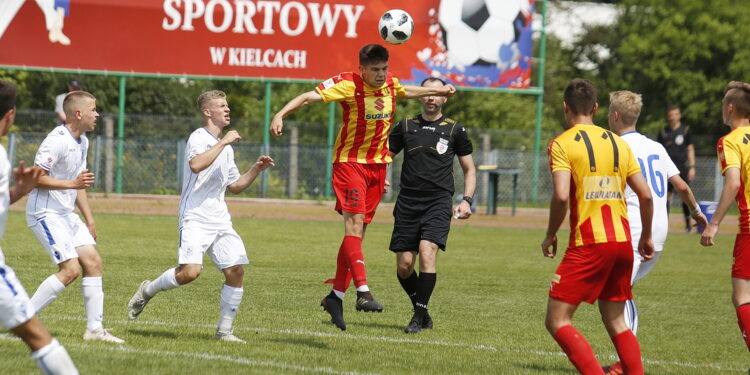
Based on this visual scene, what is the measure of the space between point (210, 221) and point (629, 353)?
3021 millimetres

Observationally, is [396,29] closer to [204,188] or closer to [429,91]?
[429,91]

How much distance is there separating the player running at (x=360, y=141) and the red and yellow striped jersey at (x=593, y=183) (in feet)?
7.62

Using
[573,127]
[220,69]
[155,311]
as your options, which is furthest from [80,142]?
[220,69]

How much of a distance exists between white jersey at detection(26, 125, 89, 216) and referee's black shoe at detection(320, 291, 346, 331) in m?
2.09

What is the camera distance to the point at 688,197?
24.2 ft

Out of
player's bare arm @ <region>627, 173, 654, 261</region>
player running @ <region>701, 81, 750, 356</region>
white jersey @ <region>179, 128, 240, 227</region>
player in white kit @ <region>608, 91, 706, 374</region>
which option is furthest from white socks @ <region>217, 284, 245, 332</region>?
player running @ <region>701, 81, 750, 356</region>

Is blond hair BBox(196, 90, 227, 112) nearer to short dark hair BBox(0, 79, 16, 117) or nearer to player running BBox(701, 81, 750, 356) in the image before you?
short dark hair BBox(0, 79, 16, 117)

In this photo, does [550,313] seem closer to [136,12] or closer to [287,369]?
[287,369]

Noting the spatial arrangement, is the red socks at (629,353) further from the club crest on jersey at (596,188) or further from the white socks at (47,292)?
the white socks at (47,292)

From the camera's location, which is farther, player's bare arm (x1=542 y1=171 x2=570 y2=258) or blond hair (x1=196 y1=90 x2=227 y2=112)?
blond hair (x1=196 y1=90 x2=227 y2=112)

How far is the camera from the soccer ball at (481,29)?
89.8ft

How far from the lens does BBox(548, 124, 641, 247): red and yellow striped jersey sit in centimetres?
593

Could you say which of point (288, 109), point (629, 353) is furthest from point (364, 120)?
point (629, 353)

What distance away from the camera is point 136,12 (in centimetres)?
2680
